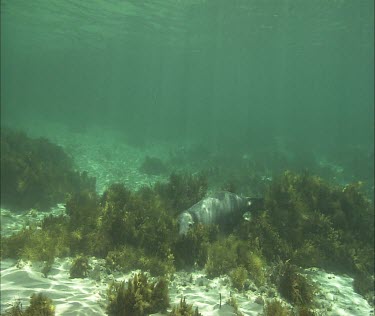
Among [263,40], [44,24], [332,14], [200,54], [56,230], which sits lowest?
[56,230]

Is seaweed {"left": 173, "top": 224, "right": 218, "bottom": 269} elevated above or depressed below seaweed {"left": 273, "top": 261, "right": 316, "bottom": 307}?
above

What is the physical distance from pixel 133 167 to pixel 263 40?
1291 inches

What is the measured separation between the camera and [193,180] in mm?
11656

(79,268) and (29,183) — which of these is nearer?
(79,268)

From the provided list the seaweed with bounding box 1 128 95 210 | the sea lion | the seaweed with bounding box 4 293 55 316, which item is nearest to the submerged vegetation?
the sea lion

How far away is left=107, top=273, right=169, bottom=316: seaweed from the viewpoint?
17.2 ft

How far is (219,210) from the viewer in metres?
8.86

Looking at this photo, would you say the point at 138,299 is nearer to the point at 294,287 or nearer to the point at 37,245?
the point at 294,287

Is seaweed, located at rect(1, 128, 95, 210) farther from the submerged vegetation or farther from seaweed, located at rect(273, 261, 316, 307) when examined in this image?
seaweed, located at rect(273, 261, 316, 307)

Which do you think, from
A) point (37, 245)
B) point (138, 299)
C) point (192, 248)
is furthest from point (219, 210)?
point (37, 245)

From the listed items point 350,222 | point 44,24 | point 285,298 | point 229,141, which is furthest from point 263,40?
point 285,298

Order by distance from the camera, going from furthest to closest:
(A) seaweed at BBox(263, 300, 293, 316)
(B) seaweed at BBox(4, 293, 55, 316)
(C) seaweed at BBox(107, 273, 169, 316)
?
(A) seaweed at BBox(263, 300, 293, 316), (C) seaweed at BBox(107, 273, 169, 316), (B) seaweed at BBox(4, 293, 55, 316)

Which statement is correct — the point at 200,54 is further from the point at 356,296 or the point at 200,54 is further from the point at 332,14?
the point at 356,296

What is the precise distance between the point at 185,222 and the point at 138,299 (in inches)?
124
